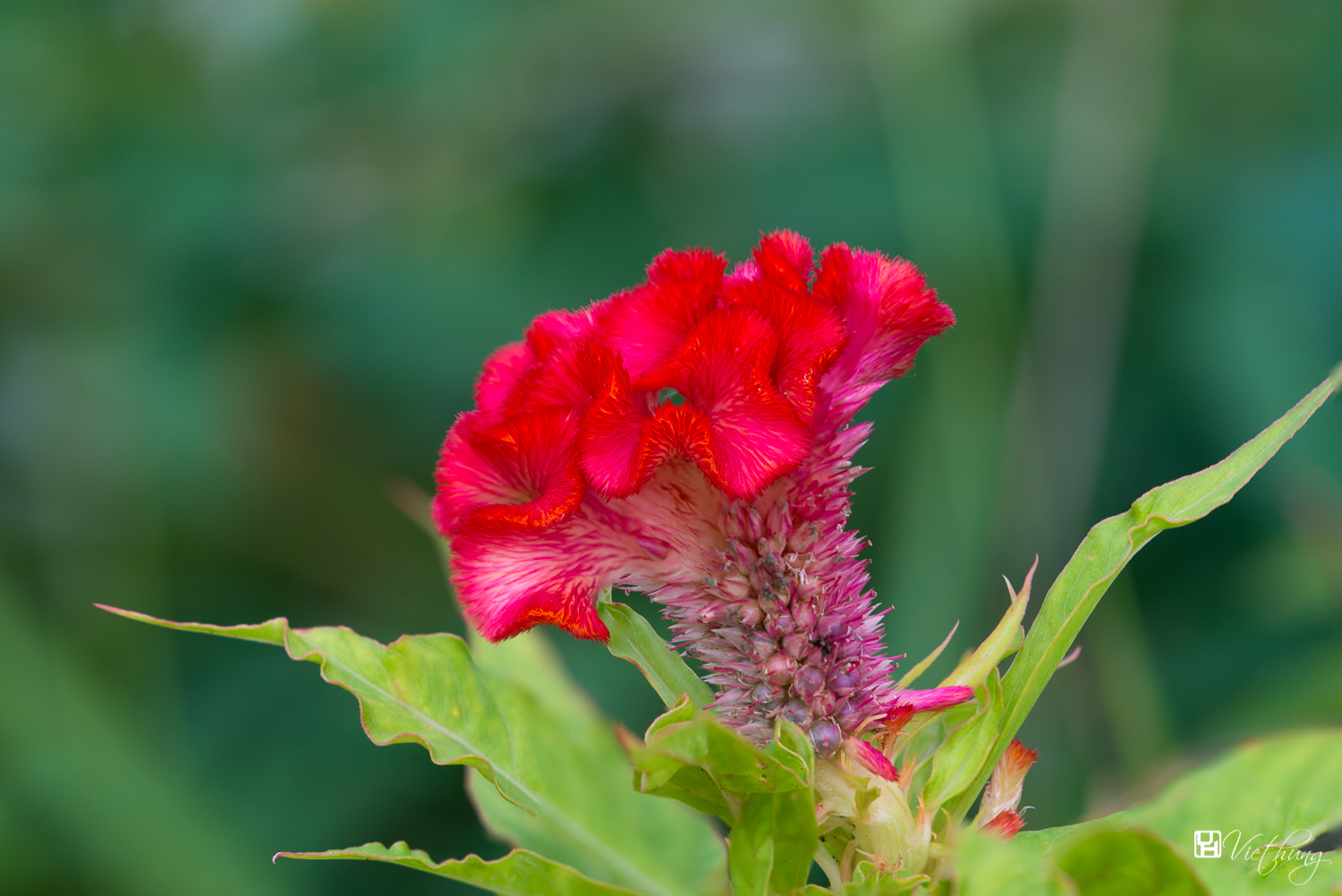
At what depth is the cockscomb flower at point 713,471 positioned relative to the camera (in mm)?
926

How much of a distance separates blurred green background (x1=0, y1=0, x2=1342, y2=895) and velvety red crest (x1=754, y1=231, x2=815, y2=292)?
6.31 feet

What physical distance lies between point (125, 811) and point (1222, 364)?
3.13 metres

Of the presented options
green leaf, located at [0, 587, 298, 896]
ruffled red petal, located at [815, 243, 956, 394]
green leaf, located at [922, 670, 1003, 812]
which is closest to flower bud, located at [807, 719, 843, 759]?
green leaf, located at [922, 670, 1003, 812]

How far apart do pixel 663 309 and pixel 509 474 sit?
21 centimetres

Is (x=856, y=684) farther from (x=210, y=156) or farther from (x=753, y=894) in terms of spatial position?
(x=210, y=156)

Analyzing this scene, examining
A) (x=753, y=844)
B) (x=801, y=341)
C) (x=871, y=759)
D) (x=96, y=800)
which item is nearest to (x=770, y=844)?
(x=753, y=844)

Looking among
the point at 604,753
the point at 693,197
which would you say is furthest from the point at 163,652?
the point at 604,753

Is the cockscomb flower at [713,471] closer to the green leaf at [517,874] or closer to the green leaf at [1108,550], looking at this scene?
the green leaf at [1108,550]

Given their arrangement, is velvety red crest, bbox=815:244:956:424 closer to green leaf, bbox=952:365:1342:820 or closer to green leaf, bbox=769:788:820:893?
green leaf, bbox=952:365:1342:820

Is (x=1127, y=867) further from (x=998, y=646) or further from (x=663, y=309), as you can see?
(x=663, y=309)

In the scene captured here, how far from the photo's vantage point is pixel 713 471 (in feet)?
3.01

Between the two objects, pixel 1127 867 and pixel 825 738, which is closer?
pixel 1127 867

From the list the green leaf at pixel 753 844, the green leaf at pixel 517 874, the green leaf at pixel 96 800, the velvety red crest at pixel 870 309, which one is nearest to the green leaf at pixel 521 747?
the green leaf at pixel 517 874

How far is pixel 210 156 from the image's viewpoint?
11.1 ft
